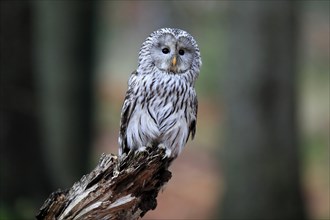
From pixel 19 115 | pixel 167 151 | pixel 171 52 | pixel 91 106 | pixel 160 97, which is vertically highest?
pixel 171 52

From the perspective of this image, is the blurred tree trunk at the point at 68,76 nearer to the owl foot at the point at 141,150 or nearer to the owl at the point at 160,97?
the owl at the point at 160,97

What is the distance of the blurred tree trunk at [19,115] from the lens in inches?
352

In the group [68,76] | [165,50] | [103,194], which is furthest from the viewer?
[68,76]

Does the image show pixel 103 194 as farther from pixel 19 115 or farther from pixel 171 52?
pixel 19 115

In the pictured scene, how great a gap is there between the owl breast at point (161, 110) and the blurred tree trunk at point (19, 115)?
3.39 metres

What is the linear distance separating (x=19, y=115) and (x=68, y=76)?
2.83 m

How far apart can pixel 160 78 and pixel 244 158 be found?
5.50m

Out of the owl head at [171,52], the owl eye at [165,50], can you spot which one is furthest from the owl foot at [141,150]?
the owl eye at [165,50]

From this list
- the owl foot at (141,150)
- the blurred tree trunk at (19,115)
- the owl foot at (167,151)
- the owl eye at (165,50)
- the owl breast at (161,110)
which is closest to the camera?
the owl foot at (141,150)

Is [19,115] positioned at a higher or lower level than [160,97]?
lower

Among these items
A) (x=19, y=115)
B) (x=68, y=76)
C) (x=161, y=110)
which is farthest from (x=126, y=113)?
(x=68, y=76)

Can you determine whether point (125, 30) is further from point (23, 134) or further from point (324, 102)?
point (23, 134)

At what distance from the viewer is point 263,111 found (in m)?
10.7

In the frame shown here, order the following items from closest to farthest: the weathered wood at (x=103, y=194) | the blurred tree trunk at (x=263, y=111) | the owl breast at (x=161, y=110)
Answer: the weathered wood at (x=103, y=194), the owl breast at (x=161, y=110), the blurred tree trunk at (x=263, y=111)
